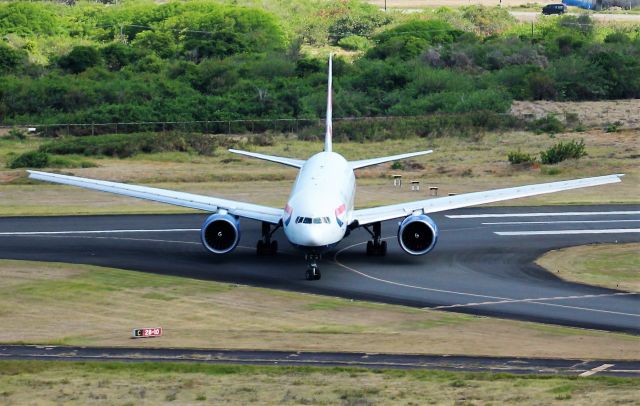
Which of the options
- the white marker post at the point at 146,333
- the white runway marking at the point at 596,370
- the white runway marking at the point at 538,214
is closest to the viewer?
the white runway marking at the point at 596,370

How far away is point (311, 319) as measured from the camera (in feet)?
143

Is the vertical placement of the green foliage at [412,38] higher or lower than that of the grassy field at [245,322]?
higher

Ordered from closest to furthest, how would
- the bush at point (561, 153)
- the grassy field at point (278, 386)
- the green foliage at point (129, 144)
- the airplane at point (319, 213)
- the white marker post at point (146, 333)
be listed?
the grassy field at point (278, 386) → the white marker post at point (146, 333) → the airplane at point (319, 213) → the bush at point (561, 153) → the green foliage at point (129, 144)

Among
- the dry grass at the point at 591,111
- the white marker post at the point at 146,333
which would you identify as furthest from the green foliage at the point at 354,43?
the white marker post at the point at 146,333

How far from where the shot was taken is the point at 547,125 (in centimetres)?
10275

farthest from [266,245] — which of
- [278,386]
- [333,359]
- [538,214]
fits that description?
[278,386]

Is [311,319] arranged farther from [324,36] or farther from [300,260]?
[324,36]

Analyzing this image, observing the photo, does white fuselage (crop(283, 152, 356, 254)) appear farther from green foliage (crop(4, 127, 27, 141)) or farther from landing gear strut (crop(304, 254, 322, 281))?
green foliage (crop(4, 127, 27, 141))

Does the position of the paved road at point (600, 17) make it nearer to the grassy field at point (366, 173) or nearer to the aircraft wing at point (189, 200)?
the grassy field at point (366, 173)

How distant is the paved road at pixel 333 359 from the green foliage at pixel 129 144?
174ft

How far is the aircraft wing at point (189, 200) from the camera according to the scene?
180 feet

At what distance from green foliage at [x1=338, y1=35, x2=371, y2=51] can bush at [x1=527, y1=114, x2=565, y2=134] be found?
62233 millimetres

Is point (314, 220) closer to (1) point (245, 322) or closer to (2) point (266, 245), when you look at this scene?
(2) point (266, 245)

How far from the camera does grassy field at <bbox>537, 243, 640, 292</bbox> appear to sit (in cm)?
5100
